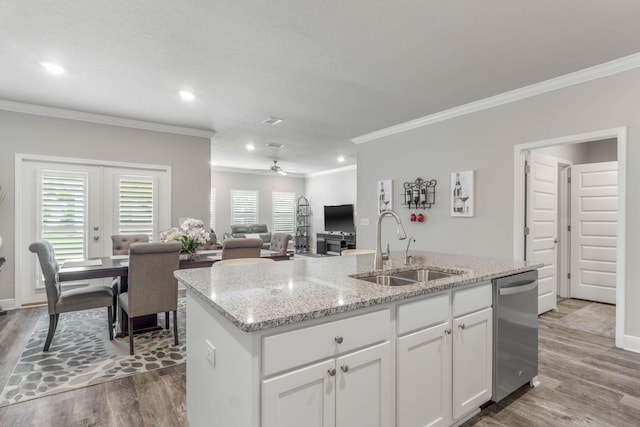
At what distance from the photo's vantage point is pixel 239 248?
12.5 ft

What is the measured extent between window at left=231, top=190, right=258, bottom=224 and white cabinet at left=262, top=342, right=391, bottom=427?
8969 mm

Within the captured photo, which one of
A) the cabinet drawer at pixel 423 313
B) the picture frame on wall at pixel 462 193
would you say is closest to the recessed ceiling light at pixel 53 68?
the cabinet drawer at pixel 423 313

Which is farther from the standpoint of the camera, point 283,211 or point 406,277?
point 283,211

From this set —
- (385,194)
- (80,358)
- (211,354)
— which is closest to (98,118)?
(80,358)

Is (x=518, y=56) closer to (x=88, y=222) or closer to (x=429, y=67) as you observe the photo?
(x=429, y=67)

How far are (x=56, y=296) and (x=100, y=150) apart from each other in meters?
2.63

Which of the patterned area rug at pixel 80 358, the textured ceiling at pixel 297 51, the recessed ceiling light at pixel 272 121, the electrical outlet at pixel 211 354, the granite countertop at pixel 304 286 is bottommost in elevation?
the patterned area rug at pixel 80 358

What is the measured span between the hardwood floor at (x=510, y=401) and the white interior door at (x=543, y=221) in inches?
48.9

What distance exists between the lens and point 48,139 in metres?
4.46

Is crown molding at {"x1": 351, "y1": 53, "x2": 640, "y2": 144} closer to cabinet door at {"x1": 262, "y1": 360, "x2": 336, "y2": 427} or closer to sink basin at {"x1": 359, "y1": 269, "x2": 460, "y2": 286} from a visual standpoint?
sink basin at {"x1": 359, "y1": 269, "x2": 460, "y2": 286}

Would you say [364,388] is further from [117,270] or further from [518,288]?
[117,270]

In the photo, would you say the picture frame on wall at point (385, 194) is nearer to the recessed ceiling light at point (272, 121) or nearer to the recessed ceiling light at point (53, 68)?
the recessed ceiling light at point (272, 121)

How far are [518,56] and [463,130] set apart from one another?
1486 mm

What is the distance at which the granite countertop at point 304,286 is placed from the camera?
1234mm
